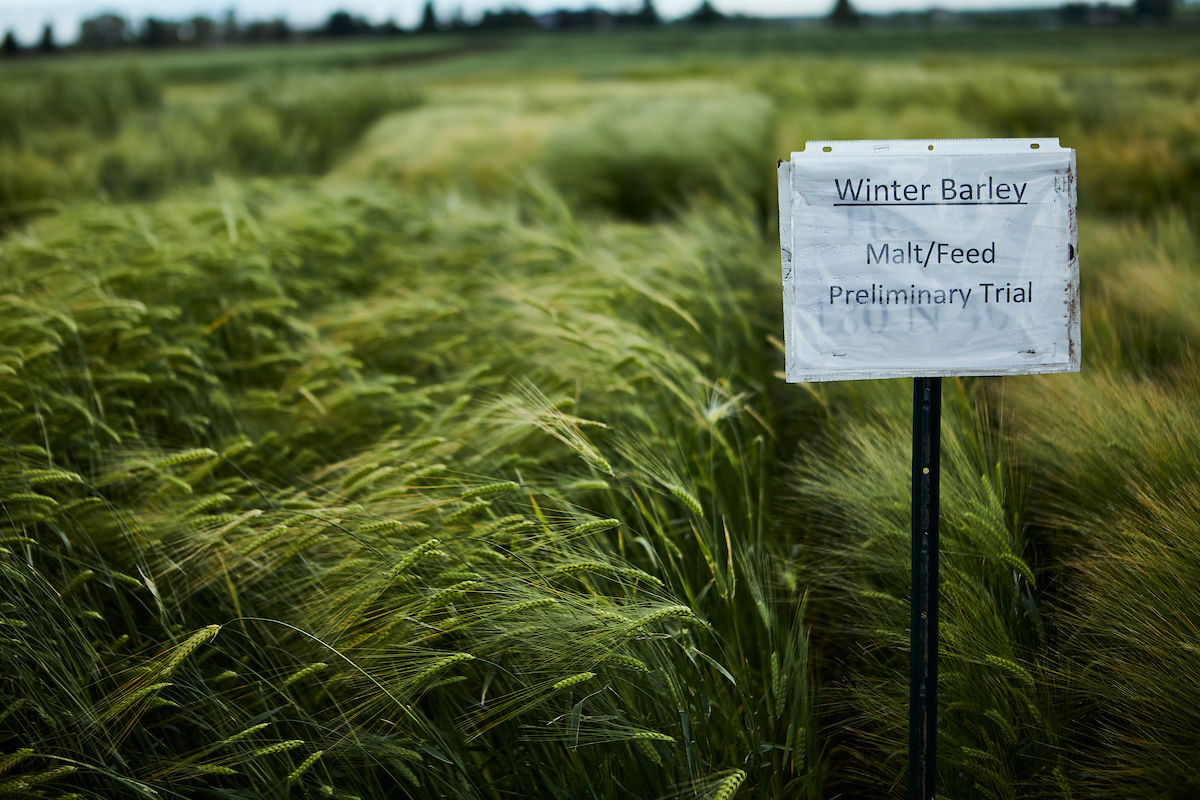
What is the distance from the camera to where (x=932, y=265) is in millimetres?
902

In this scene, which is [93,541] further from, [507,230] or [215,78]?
[215,78]

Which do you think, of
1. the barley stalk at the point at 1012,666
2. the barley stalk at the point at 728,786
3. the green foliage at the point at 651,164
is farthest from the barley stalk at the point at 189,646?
the green foliage at the point at 651,164

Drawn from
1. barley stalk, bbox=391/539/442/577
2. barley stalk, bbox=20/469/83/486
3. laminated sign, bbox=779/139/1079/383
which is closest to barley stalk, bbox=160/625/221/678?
barley stalk, bbox=391/539/442/577

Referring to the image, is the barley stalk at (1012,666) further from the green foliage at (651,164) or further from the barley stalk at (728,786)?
the green foliage at (651,164)

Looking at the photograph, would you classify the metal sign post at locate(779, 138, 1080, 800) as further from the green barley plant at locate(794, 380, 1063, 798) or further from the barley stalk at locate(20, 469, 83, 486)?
the barley stalk at locate(20, 469, 83, 486)

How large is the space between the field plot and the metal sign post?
20 cm

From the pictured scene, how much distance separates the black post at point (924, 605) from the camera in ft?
2.79

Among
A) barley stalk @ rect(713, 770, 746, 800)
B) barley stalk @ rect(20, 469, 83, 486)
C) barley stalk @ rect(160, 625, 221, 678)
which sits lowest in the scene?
barley stalk @ rect(713, 770, 746, 800)

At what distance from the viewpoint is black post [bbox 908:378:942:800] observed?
2.79 feet

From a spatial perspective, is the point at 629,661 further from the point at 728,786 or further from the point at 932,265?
the point at 932,265

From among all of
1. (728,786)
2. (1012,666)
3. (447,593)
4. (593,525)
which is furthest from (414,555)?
(1012,666)

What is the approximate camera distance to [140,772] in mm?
934

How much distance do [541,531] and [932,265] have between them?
0.65m

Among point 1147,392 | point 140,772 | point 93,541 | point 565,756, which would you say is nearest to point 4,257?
point 93,541
